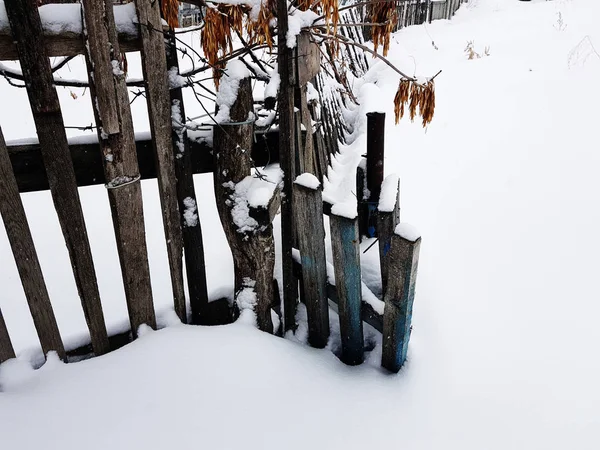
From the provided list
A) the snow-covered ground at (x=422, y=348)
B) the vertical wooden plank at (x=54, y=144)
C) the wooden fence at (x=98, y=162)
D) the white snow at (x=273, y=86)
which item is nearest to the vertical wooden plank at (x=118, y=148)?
the wooden fence at (x=98, y=162)

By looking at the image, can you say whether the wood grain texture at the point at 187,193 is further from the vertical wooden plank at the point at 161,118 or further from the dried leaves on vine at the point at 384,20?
the dried leaves on vine at the point at 384,20

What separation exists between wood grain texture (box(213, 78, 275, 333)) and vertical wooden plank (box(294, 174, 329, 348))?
17 centimetres

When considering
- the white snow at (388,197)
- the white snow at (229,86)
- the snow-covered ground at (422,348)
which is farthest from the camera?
the white snow at (388,197)

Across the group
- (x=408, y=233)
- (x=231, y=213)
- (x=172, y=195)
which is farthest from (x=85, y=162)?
(x=408, y=233)

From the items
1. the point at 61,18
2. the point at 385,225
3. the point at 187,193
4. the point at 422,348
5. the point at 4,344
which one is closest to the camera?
the point at 61,18

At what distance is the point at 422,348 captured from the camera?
79.3 inches

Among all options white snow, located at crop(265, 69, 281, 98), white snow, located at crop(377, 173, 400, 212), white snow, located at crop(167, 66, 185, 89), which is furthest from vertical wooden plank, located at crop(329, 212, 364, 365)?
white snow, located at crop(167, 66, 185, 89)

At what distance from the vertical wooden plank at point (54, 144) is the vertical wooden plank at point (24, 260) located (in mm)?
129

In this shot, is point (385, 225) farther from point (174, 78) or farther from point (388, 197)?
point (174, 78)

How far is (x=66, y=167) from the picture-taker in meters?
1.48

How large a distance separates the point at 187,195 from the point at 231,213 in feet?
0.67

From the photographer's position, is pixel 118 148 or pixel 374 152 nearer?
pixel 118 148

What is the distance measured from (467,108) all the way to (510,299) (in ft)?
13.0

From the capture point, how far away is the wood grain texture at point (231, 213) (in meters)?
1.69
